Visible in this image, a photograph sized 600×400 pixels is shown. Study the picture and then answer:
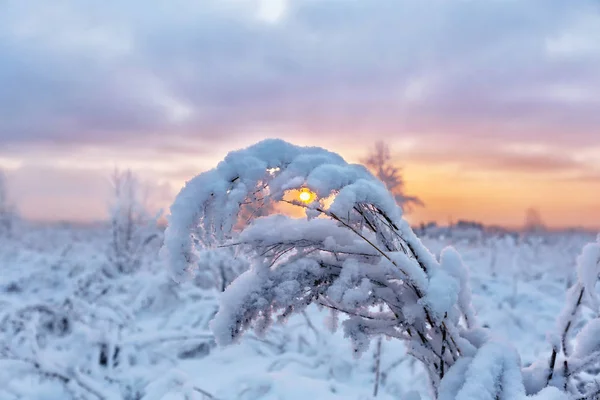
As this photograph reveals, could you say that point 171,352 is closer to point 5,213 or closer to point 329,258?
point 329,258

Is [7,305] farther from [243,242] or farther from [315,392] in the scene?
[243,242]

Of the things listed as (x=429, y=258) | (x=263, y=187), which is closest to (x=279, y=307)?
(x=263, y=187)

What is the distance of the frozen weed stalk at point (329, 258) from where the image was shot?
1.58 m

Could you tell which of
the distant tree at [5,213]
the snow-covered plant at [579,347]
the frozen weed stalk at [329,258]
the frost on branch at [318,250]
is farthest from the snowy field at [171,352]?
the distant tree at [5,213]

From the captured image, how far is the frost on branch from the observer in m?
1.58

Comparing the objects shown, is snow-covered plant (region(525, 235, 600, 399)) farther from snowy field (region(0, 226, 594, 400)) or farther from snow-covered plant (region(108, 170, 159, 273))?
snow-covered plant (region(108, 170, 159, 273))

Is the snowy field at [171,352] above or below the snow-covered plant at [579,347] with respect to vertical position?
below

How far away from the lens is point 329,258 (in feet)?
5.90

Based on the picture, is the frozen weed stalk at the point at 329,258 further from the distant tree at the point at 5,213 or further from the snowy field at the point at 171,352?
the distant tree at the point at 5,213

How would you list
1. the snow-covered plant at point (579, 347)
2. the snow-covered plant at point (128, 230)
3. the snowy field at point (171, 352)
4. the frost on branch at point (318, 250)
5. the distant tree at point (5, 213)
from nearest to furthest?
1. the frost on branch at point (318, 250)
2. the snow-covered plant at point (579, 347)
3. the snowy field at point (171, 352)
4. the snow-covered plant at point (128, 230)
5. the distant tree at point (5, 213)

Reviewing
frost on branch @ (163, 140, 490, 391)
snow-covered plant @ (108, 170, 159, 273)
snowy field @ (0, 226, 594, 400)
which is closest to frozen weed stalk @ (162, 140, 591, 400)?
frost on branch @ (163, 140, 490, 391)

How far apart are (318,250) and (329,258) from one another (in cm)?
5

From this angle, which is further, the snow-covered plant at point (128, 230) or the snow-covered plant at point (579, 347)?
the snow-covered plant at point (128, 230)

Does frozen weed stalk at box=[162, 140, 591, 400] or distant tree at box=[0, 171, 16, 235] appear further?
distant tree at box=[0, 171, 16, 235]
